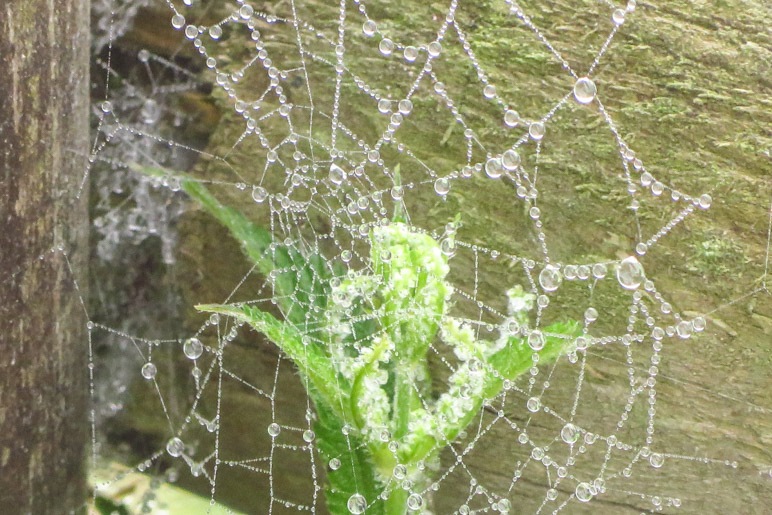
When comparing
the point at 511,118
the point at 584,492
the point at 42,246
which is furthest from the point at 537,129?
the point at 42,246

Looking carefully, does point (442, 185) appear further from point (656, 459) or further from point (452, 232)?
point (656, 459)

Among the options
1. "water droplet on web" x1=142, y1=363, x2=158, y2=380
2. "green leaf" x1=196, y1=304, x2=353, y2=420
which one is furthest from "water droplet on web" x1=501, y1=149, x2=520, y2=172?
"water droplet on web" x1=142, y1=363, x2=158, y2=380

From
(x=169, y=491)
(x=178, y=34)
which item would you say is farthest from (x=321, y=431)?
(x=178, y=34)

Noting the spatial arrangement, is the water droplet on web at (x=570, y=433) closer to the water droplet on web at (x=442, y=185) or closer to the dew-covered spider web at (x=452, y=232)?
the dew-covered spider web at (x=452, y=232)

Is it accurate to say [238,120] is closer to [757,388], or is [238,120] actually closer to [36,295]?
[36,295]

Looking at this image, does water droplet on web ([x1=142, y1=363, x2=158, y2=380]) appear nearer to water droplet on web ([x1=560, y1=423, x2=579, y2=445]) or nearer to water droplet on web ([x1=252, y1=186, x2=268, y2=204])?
water droplet on web ([x1=252, y1=186, x2=268, y2=204])

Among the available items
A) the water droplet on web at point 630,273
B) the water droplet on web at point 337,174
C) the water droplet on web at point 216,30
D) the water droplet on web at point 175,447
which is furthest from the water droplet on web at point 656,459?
the water droplet on web at point 216,30
